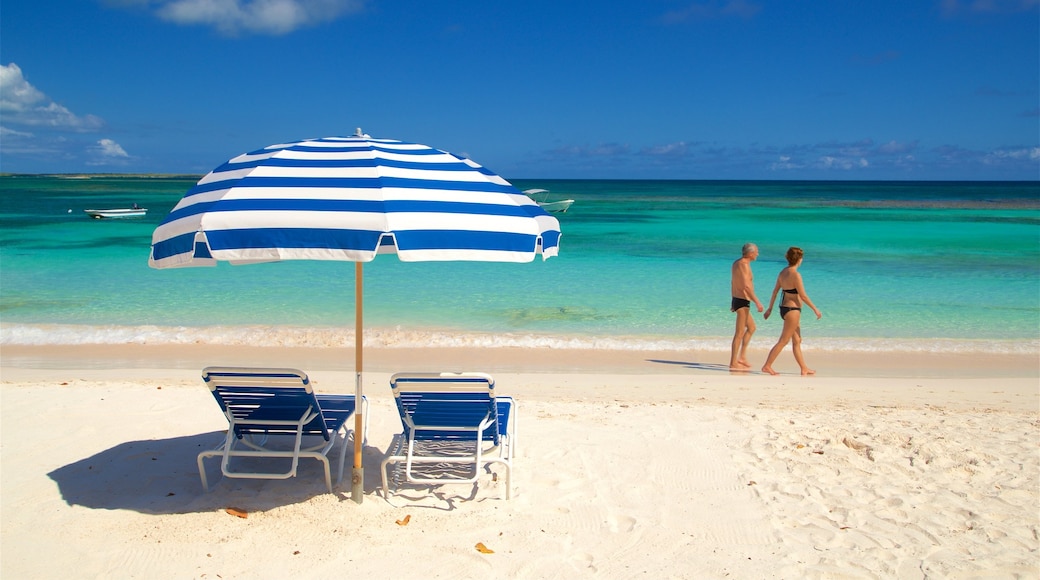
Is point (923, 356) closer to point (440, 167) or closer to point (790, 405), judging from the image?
point (790, 405)

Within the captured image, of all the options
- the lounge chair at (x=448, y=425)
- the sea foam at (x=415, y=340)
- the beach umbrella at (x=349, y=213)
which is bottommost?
the sea foam at (x=415, y=340)

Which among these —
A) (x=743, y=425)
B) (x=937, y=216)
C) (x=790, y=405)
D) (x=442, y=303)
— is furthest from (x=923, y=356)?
(x=937, y=216)

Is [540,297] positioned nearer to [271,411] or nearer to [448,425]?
[448,425]

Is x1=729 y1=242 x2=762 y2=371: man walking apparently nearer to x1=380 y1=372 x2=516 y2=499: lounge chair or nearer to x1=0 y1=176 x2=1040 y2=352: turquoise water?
x1=0 y1=176 x2=1040 y2=352: turquoise water

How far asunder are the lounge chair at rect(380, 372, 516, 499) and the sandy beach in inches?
7.9

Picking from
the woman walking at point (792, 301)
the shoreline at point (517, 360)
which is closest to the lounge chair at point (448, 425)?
the shoreline at point (517, 360)

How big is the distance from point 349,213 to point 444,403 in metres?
1.38

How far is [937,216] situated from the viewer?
4078cm

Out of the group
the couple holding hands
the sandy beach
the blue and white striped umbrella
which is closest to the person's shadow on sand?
the couple holding hands

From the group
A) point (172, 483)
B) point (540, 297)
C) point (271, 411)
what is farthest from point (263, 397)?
point (540, 297)

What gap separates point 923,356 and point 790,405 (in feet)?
Answer: 13.0

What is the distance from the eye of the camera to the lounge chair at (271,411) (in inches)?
159

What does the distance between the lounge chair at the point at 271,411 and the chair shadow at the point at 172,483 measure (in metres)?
0.11

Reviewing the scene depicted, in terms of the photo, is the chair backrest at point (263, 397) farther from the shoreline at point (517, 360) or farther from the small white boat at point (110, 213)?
the small white boat at point (110, 213)
